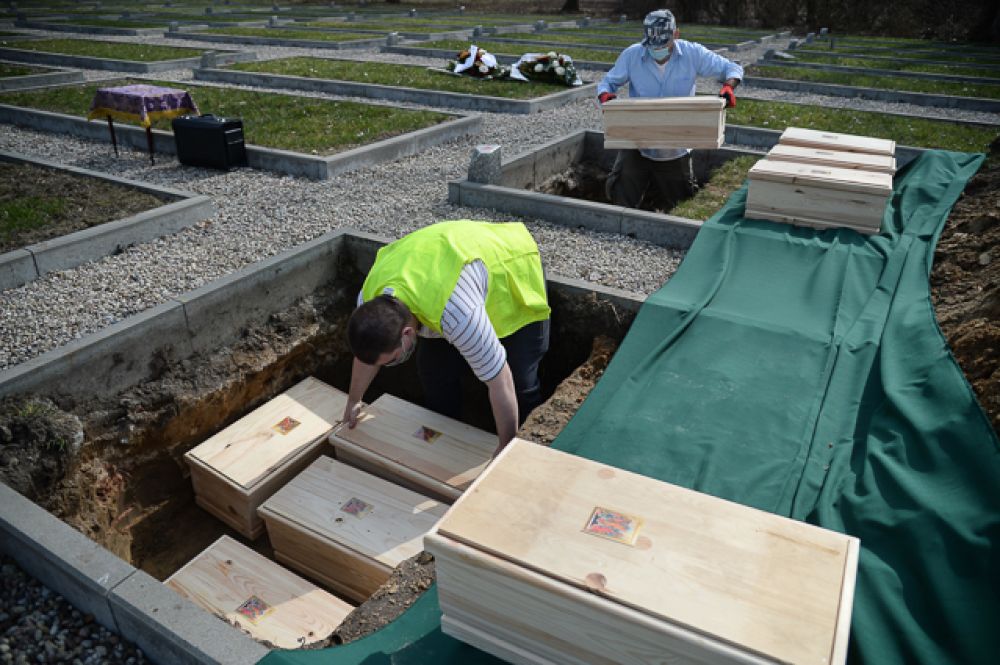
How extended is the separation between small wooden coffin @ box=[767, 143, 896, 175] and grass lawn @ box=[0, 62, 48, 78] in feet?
46.8

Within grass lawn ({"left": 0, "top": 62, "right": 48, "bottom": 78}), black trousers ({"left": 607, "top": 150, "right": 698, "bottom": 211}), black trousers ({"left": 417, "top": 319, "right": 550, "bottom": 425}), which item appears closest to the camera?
black trousers ({"left": 417, "top": 319, "right": 550, "bottom": 425})

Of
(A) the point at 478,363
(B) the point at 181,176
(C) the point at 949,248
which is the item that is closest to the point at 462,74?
A: (B) the point at 181,176

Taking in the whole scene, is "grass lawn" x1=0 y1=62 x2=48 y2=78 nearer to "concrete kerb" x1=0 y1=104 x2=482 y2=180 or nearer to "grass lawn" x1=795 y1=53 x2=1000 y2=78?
"concrete kerb" x1=0 y1=104 x2=482 y2=180

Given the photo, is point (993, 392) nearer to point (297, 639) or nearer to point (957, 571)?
point (957, 571)

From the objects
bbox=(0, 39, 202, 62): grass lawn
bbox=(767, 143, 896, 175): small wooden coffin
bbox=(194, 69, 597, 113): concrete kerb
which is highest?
bbox=(0, 39, 202, 62): grass lawn

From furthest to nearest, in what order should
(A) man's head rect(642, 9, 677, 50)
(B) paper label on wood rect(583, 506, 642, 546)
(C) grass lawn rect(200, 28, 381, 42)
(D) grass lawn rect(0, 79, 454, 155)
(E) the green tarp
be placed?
1. (C) grass lawn rect(200, 28, 381, 42)
2. (D) grass lawn rect(0, 79, 454, 155)
3. (A) man's head rect(642, 9, 677, 50)
4. (E) the green tarp
5. (B) paper label on wood rect(583, 506, 642, 546)

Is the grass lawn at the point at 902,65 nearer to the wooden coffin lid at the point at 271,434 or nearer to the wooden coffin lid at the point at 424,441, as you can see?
the wooden coffin lid at the point at 424,441

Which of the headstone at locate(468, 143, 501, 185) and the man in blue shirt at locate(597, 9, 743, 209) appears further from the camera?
the headstone at locate(468, 143, 501, 185)

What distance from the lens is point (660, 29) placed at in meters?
6.64

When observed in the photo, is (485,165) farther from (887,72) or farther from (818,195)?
(887,72)

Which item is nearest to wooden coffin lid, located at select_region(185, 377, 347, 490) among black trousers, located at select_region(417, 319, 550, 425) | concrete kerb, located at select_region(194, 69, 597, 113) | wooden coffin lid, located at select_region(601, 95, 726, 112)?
black trousers, located at select_region(417, 319, 550, 425)

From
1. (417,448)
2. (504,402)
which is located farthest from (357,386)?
(504,402)

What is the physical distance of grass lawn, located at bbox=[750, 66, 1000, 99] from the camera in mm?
13305

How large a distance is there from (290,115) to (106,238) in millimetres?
5332
